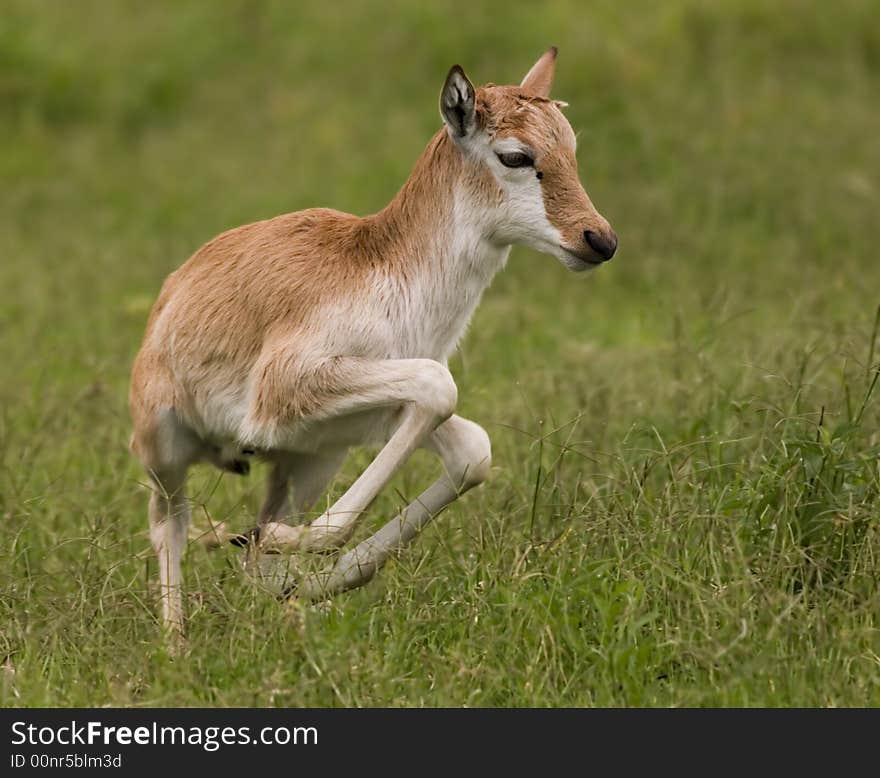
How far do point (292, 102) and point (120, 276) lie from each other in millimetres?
3921

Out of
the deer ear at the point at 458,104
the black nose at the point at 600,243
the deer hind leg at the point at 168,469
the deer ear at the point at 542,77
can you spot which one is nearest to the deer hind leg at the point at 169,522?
the deer hind leg at the point at 168,469

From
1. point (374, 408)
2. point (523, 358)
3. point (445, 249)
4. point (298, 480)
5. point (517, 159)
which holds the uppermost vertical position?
point (517, 159)

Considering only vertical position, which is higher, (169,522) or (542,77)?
(542,77)

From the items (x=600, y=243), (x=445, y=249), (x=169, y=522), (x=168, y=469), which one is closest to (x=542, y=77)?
(x=445, y=249)

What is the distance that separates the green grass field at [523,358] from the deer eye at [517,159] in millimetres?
970

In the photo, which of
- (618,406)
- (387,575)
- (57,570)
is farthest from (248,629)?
(618,406)

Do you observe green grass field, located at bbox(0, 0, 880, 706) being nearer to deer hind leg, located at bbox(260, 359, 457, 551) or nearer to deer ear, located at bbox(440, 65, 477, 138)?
deer hind leg, located at bbox(260, 359, 457, 551)

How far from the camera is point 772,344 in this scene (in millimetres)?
8070

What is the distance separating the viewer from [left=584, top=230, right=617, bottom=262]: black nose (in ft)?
17.3

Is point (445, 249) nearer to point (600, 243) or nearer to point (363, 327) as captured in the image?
point (363, 327)

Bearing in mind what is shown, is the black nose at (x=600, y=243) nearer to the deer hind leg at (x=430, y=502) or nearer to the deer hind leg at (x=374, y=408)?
the deer hind leg at (x=374, y=408)

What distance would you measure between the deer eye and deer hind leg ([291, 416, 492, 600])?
0.88 meters

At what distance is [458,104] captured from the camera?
5426mm

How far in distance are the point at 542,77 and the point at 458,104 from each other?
25.0 inches
